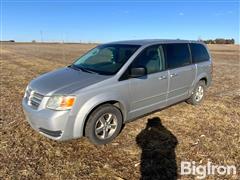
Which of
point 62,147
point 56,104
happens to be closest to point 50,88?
point 56,104

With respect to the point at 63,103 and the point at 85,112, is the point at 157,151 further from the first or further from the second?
the point at 63,103

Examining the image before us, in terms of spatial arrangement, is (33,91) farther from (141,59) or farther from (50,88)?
(141,59)

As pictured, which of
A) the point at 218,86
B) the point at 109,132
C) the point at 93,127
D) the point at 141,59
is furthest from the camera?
the point at 218,86

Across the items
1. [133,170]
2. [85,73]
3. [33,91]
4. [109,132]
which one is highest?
[85,73]

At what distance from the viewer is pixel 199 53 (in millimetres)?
6012

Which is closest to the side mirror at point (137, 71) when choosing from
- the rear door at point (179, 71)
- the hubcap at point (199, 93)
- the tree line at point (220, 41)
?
the rear door at point (179, 71)

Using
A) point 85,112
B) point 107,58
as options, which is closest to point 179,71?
point 107,58

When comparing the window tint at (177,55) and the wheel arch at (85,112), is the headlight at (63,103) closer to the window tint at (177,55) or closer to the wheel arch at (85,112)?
the wheel arch at (85,112)

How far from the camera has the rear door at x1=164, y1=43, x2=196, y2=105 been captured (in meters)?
4.96

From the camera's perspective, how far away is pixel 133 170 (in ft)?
10.6

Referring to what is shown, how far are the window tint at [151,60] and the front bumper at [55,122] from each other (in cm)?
161

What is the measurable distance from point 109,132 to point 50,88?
51.7 inches

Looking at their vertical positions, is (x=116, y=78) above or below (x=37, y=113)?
above

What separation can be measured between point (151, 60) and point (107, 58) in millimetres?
944
